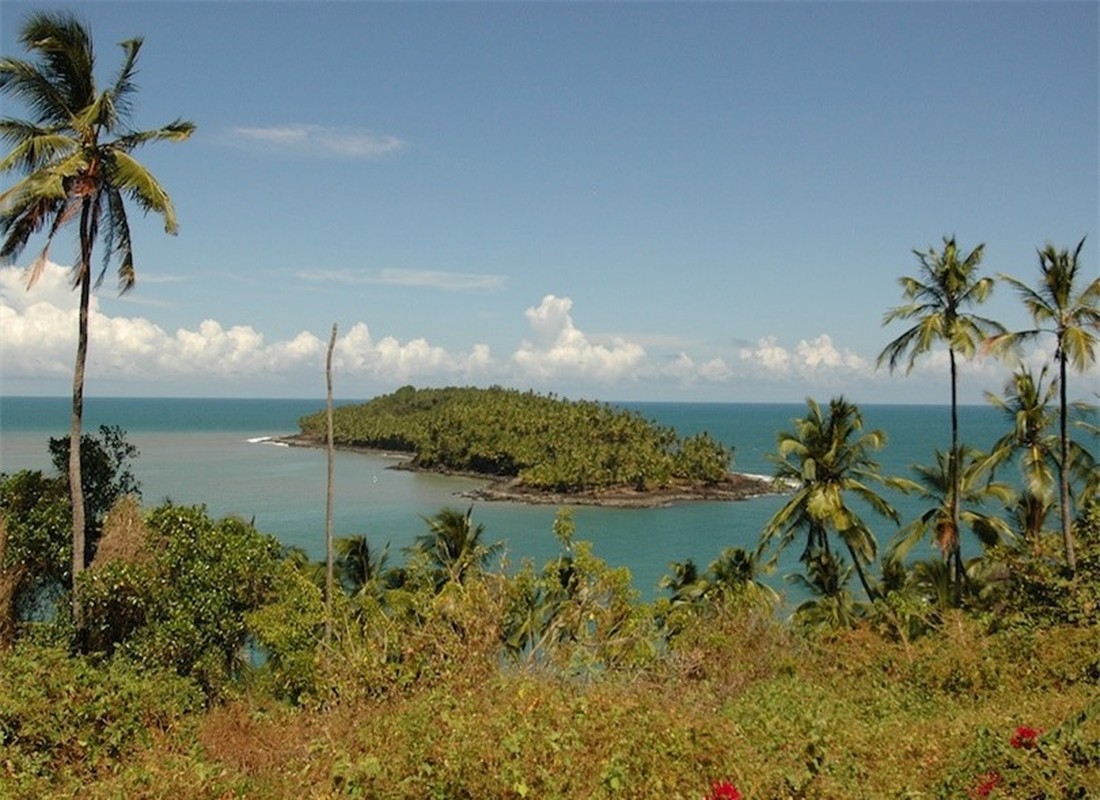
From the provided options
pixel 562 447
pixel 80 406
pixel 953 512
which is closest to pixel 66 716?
pixel 80 406

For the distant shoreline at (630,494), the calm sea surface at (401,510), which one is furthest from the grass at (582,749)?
the distant shoreline at (630,494)

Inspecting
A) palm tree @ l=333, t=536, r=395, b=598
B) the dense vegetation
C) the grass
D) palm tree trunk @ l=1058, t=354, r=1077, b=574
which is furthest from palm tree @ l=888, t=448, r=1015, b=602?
the dense vegetation

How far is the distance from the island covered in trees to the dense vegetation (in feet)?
0.25

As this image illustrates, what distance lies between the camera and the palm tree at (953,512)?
56.4 feet

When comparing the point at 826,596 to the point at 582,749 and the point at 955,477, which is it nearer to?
the point at 955,477

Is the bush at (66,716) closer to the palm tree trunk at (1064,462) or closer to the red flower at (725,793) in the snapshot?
the red flower at (725,793)

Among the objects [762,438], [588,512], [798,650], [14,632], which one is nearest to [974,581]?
[798,650]

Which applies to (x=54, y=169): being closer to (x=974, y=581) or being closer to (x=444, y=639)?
(x=444, y=639)

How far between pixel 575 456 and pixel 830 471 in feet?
139

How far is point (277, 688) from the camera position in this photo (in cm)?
1334

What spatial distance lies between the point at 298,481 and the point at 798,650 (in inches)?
2169

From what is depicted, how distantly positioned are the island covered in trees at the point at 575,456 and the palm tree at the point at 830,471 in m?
35.5

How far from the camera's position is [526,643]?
1797 cm

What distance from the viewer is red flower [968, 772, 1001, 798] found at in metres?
5.98
